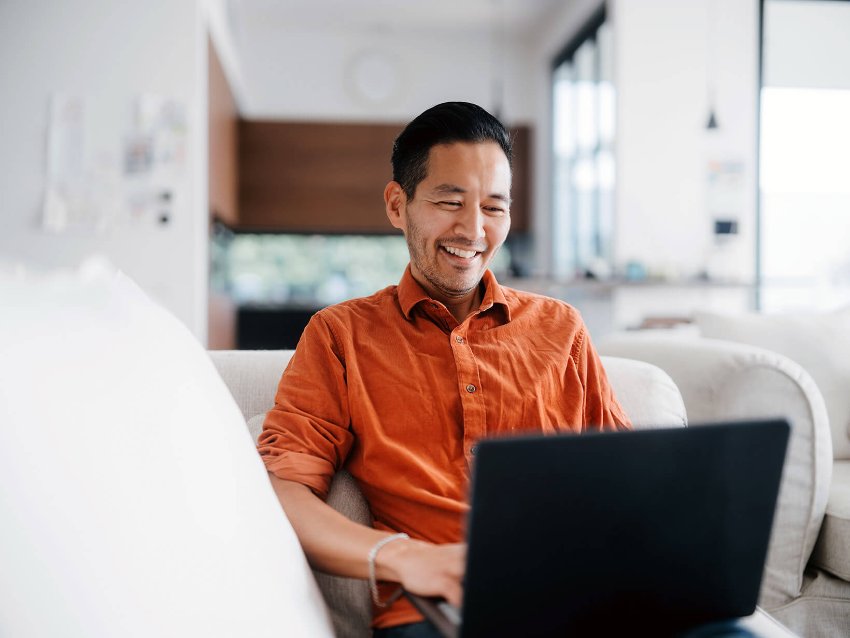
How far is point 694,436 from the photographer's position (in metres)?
0.70

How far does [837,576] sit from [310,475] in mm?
1232

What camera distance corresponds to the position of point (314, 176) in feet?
20.6

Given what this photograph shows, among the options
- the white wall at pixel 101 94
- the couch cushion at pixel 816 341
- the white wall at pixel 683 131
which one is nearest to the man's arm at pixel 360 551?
the couch cushion at pixel 816 341

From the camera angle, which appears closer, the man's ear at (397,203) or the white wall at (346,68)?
the man's ear at (397,203)

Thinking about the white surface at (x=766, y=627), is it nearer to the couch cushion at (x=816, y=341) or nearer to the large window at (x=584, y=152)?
the couch cushion at (x=816, y=341)

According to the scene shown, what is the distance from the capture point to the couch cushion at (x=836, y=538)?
156 centimetres

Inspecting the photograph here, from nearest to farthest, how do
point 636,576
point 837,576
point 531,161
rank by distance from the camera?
point 636,576 < point 837,576 < point 531,161

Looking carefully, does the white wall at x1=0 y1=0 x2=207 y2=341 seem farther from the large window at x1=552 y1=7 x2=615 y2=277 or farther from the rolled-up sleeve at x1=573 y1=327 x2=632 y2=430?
the rolled-up sleeve at x1=573 y1=327 x2=632 y2=430

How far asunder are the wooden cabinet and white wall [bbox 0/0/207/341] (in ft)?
8.34

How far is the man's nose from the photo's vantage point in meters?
1.22

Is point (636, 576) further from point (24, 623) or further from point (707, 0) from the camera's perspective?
point (707, 0)

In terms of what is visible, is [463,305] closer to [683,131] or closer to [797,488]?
[797,488]

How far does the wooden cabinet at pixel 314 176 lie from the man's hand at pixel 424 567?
18.0 ft

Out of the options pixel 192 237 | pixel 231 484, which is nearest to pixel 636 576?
pixel 231 484
